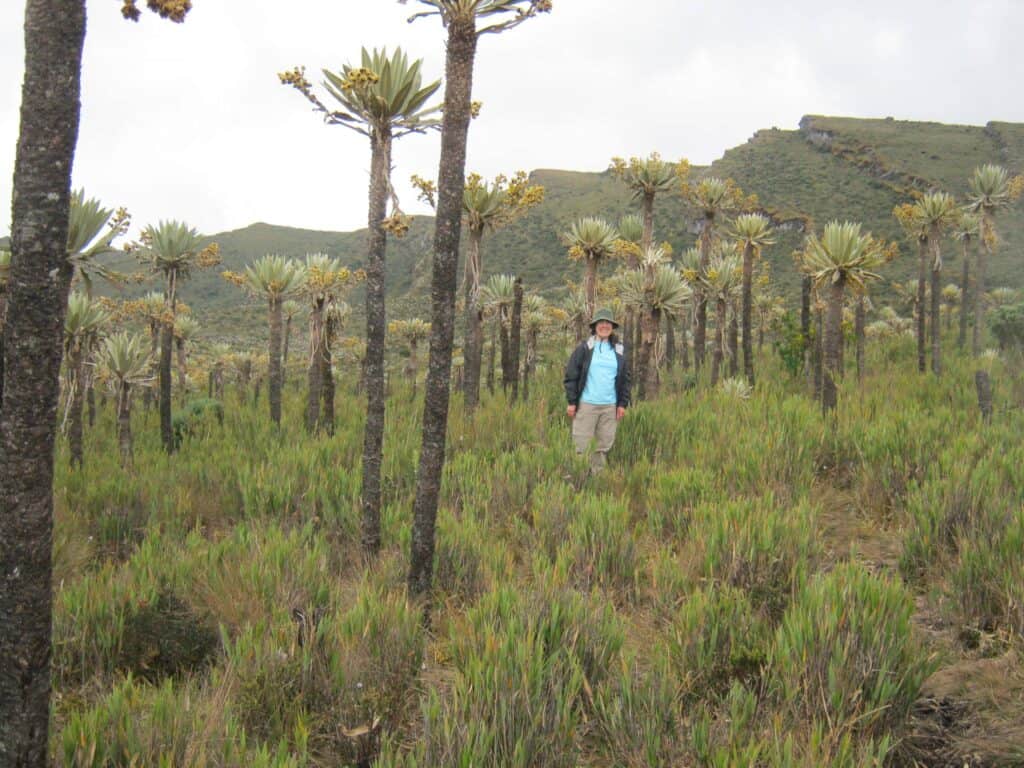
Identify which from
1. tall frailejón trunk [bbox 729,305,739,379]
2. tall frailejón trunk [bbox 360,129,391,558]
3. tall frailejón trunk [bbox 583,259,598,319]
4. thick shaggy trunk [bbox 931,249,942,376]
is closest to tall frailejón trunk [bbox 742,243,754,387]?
tall frailejón trunk [bbox 729,305,739,379]

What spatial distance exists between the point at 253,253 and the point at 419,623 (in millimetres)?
124411

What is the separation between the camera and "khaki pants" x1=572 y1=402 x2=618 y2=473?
780 centimetres

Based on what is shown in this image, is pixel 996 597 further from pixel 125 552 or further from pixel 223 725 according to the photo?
pixel 125 552

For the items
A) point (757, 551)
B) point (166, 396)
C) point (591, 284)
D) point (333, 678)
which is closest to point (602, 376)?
point (757, 551)

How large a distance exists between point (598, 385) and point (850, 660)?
5.11 m

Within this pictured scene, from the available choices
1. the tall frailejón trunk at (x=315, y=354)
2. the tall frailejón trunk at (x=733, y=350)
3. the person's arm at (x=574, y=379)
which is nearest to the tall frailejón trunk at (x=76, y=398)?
the tall frailejón trunk at (x=315, y=354)

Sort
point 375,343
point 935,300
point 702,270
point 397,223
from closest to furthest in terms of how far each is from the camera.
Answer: point 397,223 → point 375,343 → point 702,270 → point 935,300

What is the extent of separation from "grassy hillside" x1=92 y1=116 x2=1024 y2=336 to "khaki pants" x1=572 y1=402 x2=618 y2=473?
4434cm

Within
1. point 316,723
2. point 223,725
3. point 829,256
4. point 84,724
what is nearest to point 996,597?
point 316,723

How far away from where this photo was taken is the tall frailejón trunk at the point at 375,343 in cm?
539

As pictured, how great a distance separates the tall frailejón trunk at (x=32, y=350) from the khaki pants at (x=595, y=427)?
601 cm

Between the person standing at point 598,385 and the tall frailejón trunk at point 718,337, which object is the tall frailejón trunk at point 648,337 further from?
the person standing at point 598,385

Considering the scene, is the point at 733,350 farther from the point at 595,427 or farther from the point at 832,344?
the point at 595,427

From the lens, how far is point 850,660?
283 centimetres
